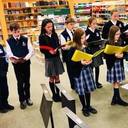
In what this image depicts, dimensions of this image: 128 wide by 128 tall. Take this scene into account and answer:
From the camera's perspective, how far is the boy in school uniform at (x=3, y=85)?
4051 millimetres

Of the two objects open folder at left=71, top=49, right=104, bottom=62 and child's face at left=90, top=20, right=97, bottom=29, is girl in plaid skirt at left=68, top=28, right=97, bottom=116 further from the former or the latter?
child's face at left=90, top=20, right=97, bottom=29

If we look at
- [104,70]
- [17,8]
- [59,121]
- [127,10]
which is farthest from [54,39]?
[17,8]

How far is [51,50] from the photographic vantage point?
4160 mm

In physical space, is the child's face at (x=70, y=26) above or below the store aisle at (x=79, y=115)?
above

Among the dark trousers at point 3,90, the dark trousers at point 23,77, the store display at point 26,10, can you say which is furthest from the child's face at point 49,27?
the store display at point 26,10

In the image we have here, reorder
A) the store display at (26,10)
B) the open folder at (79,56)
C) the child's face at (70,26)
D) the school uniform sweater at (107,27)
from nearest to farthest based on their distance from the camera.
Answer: the open folder at (79,56) → the child's face at (70,26) → the school uniform sweater at (107,27) → the store display at (26,10)

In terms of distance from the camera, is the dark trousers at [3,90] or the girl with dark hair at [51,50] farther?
the dark trousers at [3,90]

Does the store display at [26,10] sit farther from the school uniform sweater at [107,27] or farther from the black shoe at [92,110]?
the black shoe at [92,110]

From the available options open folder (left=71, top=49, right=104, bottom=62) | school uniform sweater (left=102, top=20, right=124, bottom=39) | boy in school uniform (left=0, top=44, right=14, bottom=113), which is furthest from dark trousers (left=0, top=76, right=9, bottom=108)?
school uniform sweater (left=102, top=20, right=124, bottom=39)

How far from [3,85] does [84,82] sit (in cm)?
137

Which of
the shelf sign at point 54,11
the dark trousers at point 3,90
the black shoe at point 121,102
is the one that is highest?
the shelf sign at point 54,11

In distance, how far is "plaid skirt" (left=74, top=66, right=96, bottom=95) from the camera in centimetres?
363

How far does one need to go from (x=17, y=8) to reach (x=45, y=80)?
640 cm

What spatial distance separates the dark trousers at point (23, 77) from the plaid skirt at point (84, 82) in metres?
0.95
